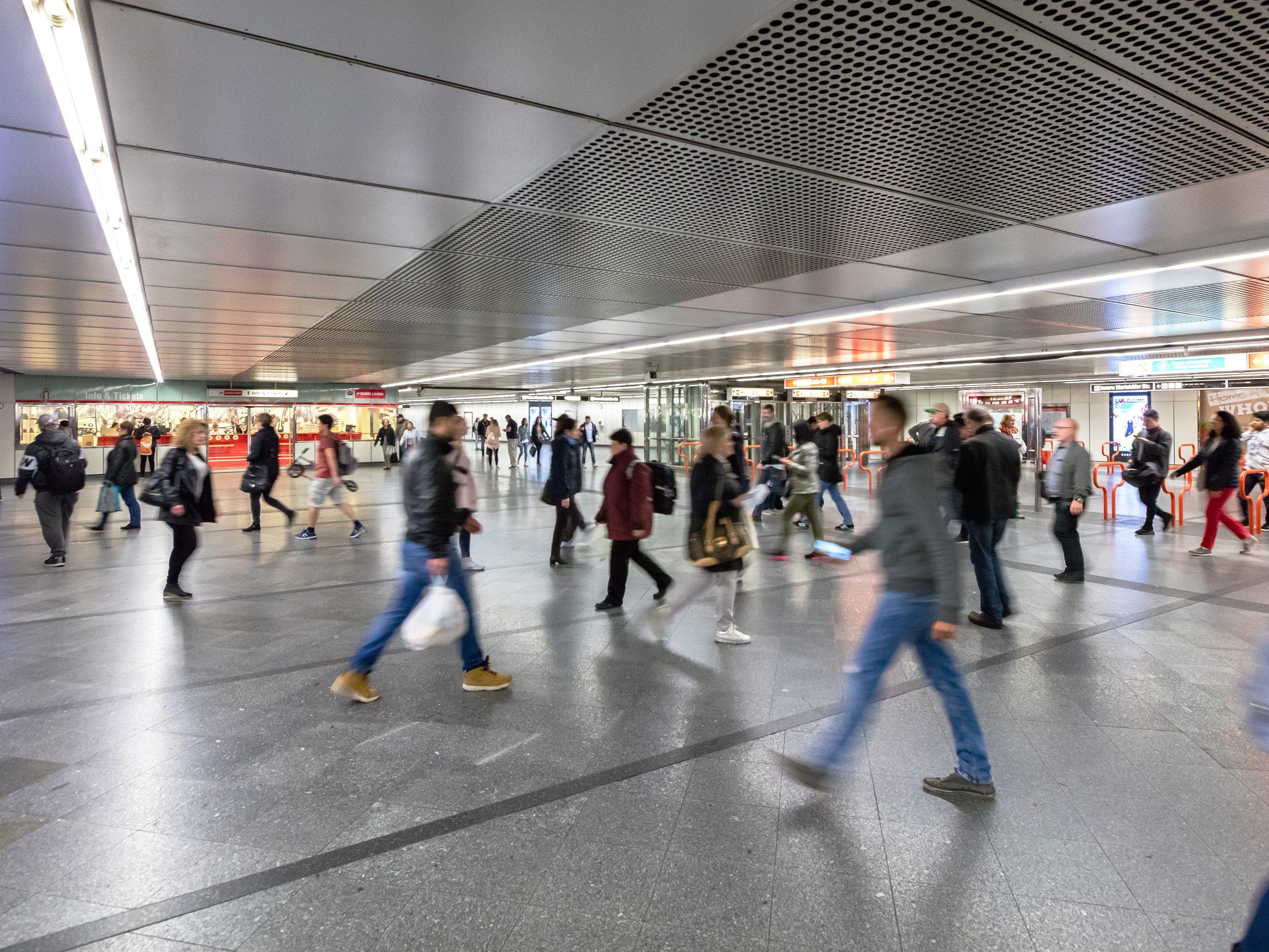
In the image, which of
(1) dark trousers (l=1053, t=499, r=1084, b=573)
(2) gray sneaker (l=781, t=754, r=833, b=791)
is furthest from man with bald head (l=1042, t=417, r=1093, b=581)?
(2) gray sneaker (l=781, t=754, r=833, b=791)

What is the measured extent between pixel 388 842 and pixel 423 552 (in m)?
1.70

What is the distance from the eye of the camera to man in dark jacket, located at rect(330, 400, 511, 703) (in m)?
4.12

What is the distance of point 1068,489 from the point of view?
23.1 ft

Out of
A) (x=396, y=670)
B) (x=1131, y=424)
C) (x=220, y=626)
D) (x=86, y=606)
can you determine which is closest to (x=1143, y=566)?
(x=396, y=670)

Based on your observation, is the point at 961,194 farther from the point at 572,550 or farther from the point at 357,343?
the point at 357,343

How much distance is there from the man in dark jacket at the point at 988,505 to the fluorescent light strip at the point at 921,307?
2.95 m

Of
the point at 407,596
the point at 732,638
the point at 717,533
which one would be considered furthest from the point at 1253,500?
the point at 407,596

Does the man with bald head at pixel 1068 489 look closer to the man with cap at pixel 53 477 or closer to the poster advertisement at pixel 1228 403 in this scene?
the man with cap at pixel 53 477

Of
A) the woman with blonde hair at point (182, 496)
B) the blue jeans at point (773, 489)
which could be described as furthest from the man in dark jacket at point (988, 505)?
the woman with blonde hair at point (182, 496)

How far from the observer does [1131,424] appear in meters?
28.3

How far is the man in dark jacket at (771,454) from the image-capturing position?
11.1 metres

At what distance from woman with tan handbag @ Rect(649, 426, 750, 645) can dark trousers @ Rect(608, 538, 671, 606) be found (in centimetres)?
85

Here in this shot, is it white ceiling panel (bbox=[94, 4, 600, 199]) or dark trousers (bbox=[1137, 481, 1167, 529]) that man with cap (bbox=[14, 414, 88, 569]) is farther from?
dark trousers (bbox=[1137, 481, 1167, 529])

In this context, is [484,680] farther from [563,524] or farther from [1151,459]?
[1151,459]
